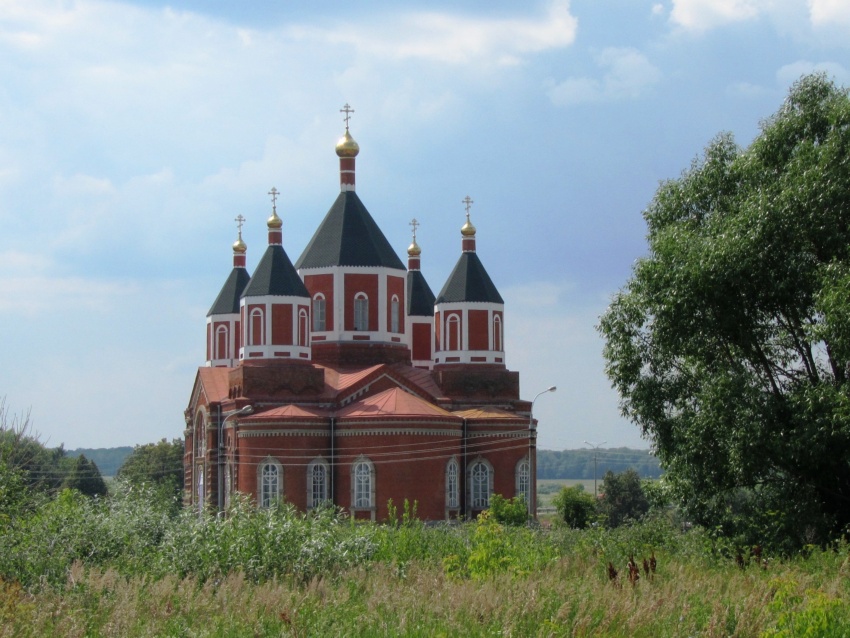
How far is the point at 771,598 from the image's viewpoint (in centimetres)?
1357

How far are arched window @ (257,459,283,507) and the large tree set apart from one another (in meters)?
22.2

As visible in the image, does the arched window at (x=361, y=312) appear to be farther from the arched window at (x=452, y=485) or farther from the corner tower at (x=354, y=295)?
the arched window at (x=452, y=485)

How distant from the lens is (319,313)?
50.1 metres

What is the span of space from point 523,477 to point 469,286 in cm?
836

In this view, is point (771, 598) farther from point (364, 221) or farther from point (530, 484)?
point (364, 221)

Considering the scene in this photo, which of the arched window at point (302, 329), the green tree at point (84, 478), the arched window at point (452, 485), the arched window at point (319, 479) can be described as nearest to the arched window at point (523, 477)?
the arched window at point (452, 485)

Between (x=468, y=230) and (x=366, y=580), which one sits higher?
(x=468, y=230)

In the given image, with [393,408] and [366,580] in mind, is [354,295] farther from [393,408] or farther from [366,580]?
[366,580]

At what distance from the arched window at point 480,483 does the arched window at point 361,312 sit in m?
7.37

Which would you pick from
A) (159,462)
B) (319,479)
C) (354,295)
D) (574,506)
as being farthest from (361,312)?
(159,462)

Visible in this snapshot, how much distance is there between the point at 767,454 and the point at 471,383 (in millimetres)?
28550

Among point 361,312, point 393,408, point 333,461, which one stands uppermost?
point 361,312

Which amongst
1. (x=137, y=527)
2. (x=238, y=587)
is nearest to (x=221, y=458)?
(x=137, y=527)

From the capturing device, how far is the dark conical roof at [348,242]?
4991 cm
